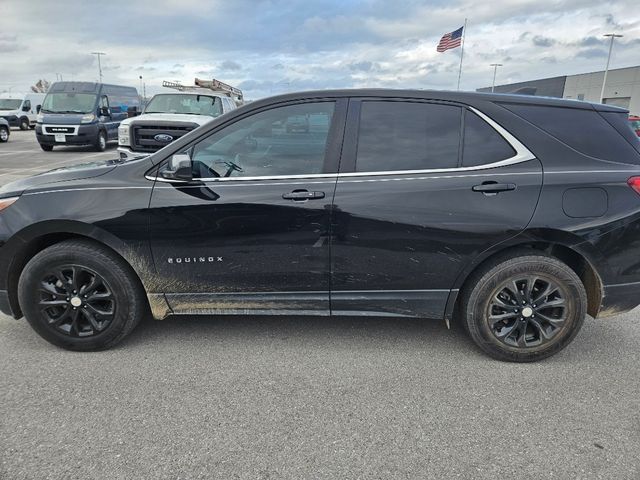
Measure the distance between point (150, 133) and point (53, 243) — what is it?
22.0ft

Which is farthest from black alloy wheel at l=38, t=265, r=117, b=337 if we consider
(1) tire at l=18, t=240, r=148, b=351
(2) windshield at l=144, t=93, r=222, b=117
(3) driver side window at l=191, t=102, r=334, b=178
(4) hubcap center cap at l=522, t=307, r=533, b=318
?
(2) windshield at l=144, t=93, r=222, b=117

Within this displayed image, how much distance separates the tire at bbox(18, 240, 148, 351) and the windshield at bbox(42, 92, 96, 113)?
15.2 metres

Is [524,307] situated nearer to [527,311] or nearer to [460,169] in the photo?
[527,311]

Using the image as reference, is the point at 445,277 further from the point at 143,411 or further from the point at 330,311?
the point at 143,411

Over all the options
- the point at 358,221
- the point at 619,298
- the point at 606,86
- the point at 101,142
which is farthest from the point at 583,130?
the point at 606,86

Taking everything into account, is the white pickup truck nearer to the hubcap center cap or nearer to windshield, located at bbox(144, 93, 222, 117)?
windshield, located at bbox(144, 93, 222, 117)

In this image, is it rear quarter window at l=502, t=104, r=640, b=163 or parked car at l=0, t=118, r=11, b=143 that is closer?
rear quarter window at l=502, t=104, r=640, b=163

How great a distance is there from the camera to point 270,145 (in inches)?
118

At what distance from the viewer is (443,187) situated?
2840 millimetres

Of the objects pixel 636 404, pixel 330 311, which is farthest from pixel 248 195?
pixel 636 404

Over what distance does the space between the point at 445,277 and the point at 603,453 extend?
1244 mm

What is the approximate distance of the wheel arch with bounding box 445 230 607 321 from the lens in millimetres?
2877

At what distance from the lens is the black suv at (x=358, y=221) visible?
112 inches

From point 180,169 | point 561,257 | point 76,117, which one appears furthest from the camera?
point 76,117
